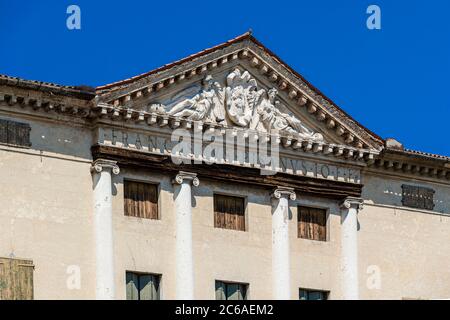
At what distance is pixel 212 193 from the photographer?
58938 millimetres

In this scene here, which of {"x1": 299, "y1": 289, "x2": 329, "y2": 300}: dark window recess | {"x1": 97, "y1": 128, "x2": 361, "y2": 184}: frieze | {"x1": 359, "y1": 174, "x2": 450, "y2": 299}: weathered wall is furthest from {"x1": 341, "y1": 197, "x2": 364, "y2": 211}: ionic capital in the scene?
{"x1": 299, "y1": 289, "x2": 329, "y2": 300}: dark window recess

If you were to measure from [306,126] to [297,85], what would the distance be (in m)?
1.42

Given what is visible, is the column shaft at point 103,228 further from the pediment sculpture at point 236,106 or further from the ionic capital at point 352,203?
the ionic capital at point 352,203

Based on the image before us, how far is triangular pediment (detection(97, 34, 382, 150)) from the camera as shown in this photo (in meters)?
58.1

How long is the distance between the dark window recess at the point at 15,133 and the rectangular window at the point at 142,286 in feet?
16.5

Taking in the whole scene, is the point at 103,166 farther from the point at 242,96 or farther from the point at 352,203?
the point at 352,203

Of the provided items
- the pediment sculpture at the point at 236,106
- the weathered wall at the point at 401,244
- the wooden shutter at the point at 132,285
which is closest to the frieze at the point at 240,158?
the pediment sculpture at the point at 236,106

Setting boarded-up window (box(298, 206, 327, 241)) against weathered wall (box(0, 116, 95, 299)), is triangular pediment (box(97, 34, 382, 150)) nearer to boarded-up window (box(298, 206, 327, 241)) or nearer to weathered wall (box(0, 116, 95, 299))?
weathered wall (box(0, 116, 95, 299))

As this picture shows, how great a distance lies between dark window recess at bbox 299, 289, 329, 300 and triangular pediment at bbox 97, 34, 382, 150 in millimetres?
4837

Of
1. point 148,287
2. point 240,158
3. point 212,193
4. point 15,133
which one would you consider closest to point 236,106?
point 240,158

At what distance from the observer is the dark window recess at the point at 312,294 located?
60188mm

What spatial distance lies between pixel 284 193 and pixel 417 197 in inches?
236
